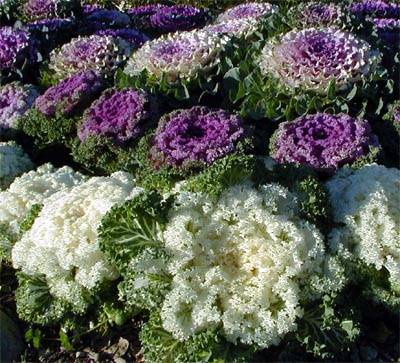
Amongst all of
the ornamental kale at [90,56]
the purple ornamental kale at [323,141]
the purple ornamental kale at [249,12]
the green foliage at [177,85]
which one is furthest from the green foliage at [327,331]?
the purple ornamental kale at [249,12]

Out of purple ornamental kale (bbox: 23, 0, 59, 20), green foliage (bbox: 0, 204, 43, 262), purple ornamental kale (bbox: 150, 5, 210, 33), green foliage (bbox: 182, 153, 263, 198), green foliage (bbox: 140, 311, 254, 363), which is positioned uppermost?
green foliage (bbox: 182, 153, 263, 198)

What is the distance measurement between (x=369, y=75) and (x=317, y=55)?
1.32 ft

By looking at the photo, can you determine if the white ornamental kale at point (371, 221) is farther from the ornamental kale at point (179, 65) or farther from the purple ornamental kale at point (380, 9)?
the purple ornamental kale at point (380, 9)

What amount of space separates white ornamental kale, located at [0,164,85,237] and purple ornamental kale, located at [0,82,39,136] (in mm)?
1060

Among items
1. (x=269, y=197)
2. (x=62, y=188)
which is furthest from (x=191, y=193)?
(x=62, y=188)

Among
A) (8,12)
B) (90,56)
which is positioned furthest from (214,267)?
(8,12)

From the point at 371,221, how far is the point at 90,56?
3294 millimetres

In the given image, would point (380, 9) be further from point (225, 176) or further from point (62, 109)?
point (225, 176)

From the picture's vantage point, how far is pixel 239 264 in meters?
2.94

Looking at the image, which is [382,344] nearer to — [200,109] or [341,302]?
[341,302]

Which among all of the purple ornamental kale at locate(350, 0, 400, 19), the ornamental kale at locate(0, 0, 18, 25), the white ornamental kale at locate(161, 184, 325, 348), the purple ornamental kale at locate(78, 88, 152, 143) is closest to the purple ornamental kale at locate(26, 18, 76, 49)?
the ornamental kale at locate(0, 0, 18, 25)

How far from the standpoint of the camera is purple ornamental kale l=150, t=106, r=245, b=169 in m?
3.92

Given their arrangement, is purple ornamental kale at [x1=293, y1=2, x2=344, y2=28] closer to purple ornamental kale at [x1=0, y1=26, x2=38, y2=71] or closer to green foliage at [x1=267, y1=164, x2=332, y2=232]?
green foliage at [x1=267, y1=164, x2=332, y2=232]

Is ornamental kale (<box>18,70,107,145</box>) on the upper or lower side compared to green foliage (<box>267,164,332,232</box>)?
lower
